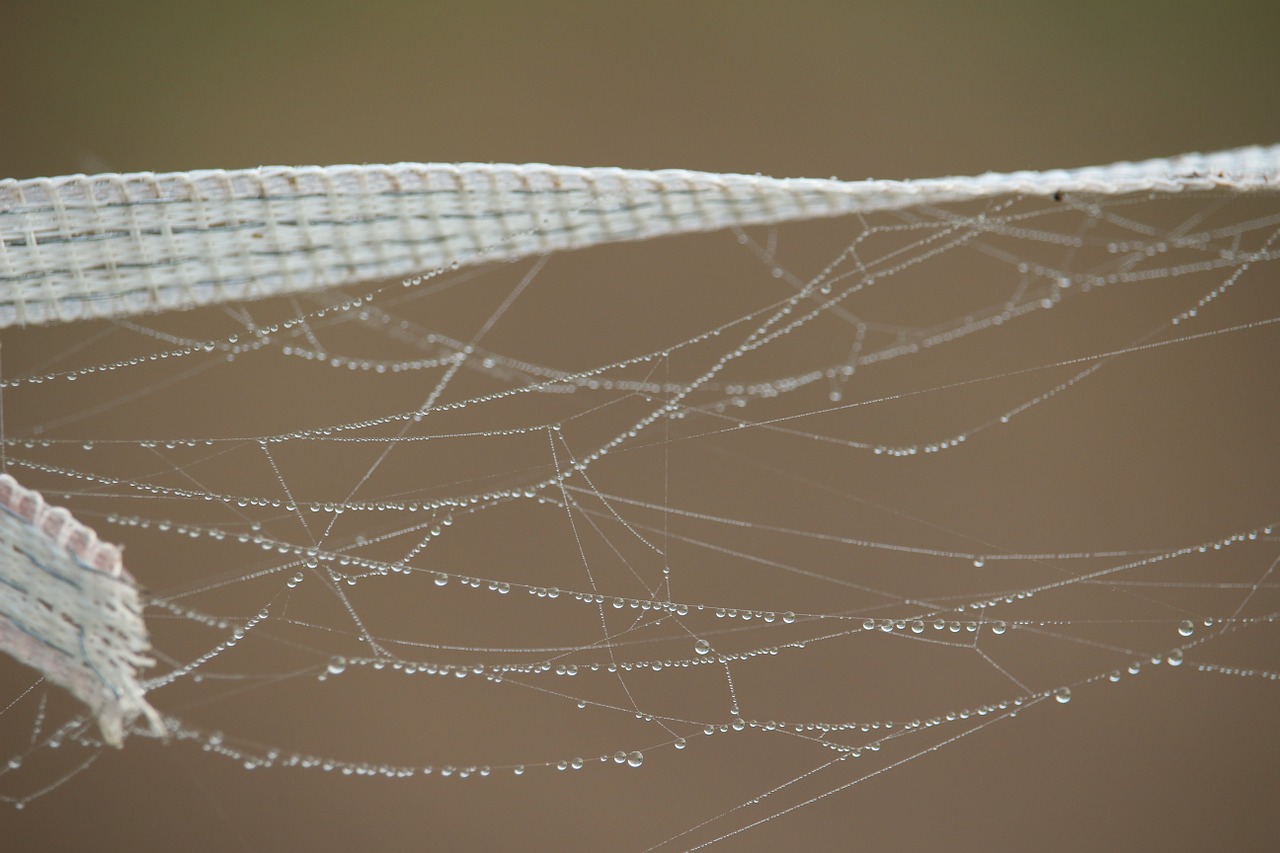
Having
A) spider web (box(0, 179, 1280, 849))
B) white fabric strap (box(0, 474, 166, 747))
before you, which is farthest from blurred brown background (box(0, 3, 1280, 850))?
white fabric strap (box(0, 474, 166, 747))

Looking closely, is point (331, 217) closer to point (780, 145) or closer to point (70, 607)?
point (70, 607)

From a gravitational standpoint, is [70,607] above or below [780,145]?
below

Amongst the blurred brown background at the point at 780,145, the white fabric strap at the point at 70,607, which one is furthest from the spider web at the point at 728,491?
the white fabric strap at the point at 70,607

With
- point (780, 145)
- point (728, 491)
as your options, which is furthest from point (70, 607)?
point (780, 145)

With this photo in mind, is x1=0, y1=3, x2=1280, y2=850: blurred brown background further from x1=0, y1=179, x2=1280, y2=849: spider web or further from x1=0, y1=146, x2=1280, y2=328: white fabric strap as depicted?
x1=0, y1=146, x2=1280, y2=328: white fabric strap

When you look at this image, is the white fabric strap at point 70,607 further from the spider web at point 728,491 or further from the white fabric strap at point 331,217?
the spider web at point 728,491
